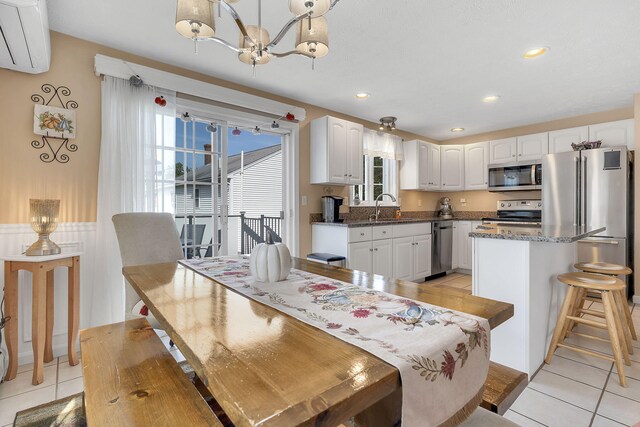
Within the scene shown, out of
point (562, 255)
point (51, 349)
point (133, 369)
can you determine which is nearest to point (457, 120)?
point (562, 255)

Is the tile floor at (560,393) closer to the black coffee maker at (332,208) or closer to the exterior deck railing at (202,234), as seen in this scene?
the exterior deck railing at (202,234)

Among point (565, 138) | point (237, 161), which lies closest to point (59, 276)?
point (237, 161)

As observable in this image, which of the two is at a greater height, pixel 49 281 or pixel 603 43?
pixel 603 43

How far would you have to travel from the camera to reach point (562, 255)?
8.47 ft

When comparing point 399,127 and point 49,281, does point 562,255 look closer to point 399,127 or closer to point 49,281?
point 399,127

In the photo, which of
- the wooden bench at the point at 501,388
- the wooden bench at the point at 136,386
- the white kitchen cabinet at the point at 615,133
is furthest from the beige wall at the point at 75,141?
the white kitchen cabinet at the point at 615,133

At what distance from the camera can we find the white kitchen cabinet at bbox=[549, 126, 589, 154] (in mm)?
4219

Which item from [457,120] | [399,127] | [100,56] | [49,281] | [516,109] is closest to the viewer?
[49,281]

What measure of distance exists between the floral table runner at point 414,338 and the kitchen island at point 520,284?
1.31 m

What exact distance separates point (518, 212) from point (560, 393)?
352 cm

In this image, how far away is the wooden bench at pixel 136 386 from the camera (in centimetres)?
85

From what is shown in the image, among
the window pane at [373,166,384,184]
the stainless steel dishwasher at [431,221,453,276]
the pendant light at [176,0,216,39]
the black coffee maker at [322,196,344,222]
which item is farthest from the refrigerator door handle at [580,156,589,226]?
the pendant light at [176,0,216,39]

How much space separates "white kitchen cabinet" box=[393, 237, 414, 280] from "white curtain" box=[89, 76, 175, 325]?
2.87m

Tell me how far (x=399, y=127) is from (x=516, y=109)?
1.56 m
